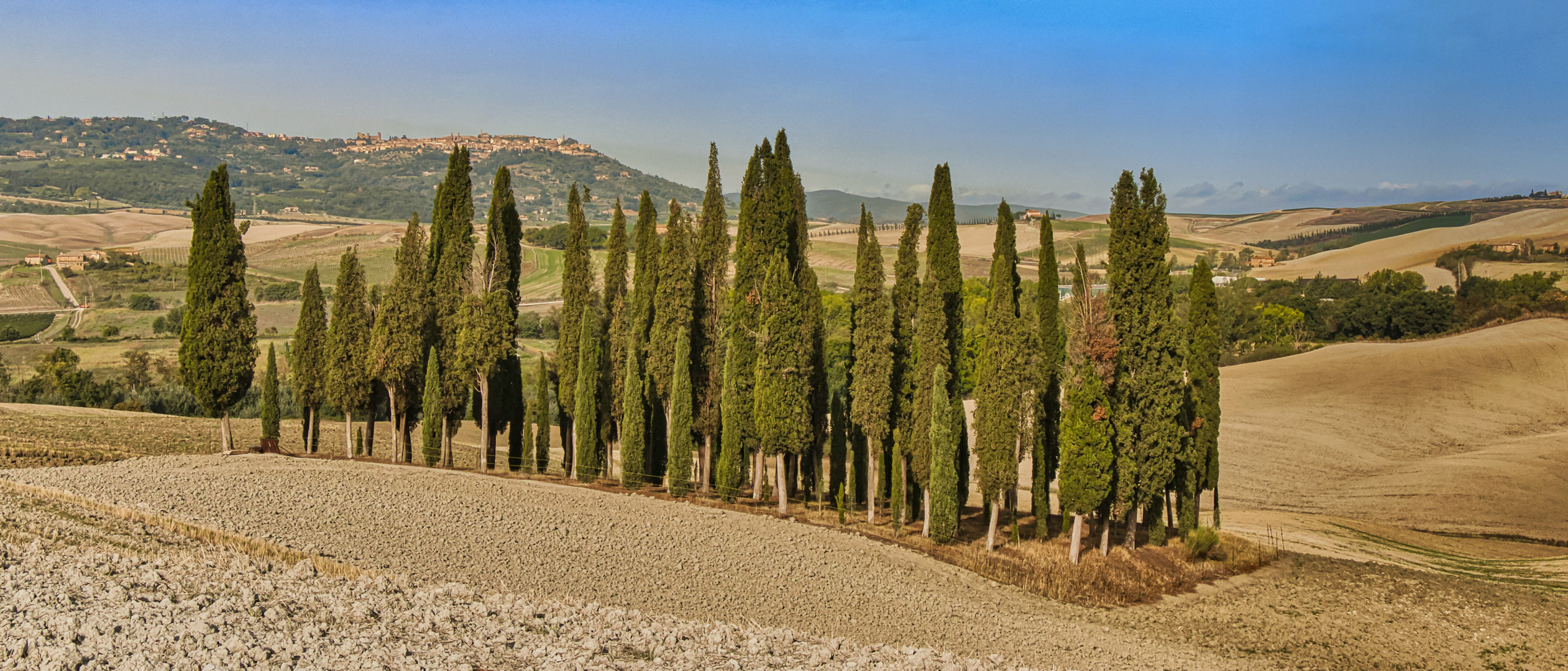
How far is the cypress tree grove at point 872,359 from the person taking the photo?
2969 cm

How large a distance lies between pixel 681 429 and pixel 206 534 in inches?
560

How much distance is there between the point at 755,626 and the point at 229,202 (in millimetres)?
26913

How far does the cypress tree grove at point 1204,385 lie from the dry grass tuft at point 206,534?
83.7 ft

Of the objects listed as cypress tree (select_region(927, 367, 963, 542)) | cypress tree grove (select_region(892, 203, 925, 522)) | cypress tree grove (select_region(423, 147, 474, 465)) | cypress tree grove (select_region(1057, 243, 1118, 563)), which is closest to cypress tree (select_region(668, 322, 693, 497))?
cypress tree grove (select_region(892, 203, 925, 522))

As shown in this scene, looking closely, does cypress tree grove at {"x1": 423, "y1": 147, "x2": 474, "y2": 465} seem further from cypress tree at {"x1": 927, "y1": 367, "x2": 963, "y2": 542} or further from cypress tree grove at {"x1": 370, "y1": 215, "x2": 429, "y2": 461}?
cypress tree at {"x1": 927, "y1": 367, "x2": 963, "y2": 542}

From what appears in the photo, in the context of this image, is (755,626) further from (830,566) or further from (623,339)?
(623,339)

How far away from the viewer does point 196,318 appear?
107 ft

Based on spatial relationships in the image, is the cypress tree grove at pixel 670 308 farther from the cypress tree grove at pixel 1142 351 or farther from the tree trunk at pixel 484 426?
the cypress tree grove at pixel 1142 351

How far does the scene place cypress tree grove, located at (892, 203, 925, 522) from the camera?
29.7 meters

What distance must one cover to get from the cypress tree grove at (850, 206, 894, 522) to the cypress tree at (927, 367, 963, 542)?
7.33 feet

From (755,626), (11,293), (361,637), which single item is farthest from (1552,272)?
(11,293)

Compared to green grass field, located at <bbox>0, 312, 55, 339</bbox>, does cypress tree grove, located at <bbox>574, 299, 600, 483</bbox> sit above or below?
above

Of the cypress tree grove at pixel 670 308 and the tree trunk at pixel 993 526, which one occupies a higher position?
the cypress tree grove at pixel 670 308

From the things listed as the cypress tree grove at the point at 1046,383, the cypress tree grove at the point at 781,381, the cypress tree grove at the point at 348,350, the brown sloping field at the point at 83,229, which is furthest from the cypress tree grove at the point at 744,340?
the brown sloping field at the point at 83,229
